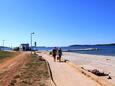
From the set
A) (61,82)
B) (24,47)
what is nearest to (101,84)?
(61,82)

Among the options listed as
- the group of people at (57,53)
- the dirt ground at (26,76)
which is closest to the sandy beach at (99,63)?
the group of people at (57,53)

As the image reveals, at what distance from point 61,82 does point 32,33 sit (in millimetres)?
53437

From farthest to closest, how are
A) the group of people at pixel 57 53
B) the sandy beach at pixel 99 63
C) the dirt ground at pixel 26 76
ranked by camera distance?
the group of people at pixel 57 53 < the sandy beach at pixel 99 63 < the dirt ground at pixel 26 76

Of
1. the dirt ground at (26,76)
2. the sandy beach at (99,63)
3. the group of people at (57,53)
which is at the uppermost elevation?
the group of people at (57,53)

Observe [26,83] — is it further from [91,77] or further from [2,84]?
[91,77]

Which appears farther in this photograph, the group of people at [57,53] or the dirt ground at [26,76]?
the group of people at [57,53]

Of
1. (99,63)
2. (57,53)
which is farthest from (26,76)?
(57,53)

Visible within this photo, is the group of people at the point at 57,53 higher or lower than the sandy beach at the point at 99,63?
higher

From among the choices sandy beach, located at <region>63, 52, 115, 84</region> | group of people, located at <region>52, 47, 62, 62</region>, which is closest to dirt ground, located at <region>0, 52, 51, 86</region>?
sandy beach, located at <region>63, 52, 115, 84</region>

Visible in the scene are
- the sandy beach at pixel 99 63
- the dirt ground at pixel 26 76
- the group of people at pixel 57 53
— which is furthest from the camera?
the group of people at pixel 57 53

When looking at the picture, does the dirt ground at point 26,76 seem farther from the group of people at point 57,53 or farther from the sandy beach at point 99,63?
the group of people at point 57,53

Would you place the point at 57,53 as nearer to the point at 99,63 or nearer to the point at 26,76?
the point at 99,63

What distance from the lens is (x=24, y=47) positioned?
124312mm

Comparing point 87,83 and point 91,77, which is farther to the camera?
point 91,77
